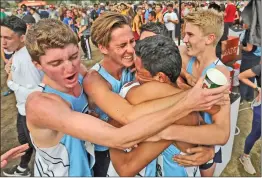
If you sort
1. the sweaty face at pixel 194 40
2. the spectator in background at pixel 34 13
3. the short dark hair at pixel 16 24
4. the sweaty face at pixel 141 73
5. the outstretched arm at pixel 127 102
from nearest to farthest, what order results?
the outstretched arm at pixel 127 102, the sweaty face at pixel 141 73, the sweaty face at pixel 194 40, the spectator in background at pixel 34 13, the short dark hair at pixel 16 24

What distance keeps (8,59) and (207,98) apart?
129 centimetres

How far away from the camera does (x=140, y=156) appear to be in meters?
1.42

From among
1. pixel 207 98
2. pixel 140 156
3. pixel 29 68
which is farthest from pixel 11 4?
pixel 207 98

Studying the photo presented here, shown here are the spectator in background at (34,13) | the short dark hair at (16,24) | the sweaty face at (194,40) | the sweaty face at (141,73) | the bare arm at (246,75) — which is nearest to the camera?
the sweaty face at (141,73)

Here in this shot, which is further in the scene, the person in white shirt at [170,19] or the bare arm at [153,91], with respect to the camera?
the person in white shirt at [170,19]

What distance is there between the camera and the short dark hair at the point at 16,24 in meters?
1.61

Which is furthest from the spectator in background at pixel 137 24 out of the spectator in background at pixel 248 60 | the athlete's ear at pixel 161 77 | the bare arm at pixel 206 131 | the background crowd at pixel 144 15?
the spectator in background at pixel 248 60

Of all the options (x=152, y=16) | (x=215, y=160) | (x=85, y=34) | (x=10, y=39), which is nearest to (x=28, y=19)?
(x=10, y=39)

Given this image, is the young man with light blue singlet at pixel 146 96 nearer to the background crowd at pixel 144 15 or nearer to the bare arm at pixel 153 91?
the bare arm at pixel 153 91

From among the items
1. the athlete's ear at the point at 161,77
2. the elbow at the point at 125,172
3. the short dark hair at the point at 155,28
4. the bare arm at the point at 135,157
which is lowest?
the elbow at the point at 125,172

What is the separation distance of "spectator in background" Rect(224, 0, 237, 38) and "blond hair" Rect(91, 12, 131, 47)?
540 millimetres

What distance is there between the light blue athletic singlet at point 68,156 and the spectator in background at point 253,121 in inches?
39.2

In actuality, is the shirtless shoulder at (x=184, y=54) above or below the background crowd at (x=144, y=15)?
below

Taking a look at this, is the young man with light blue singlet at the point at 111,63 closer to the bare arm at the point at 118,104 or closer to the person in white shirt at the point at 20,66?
the bare arm at the point at 118,104
